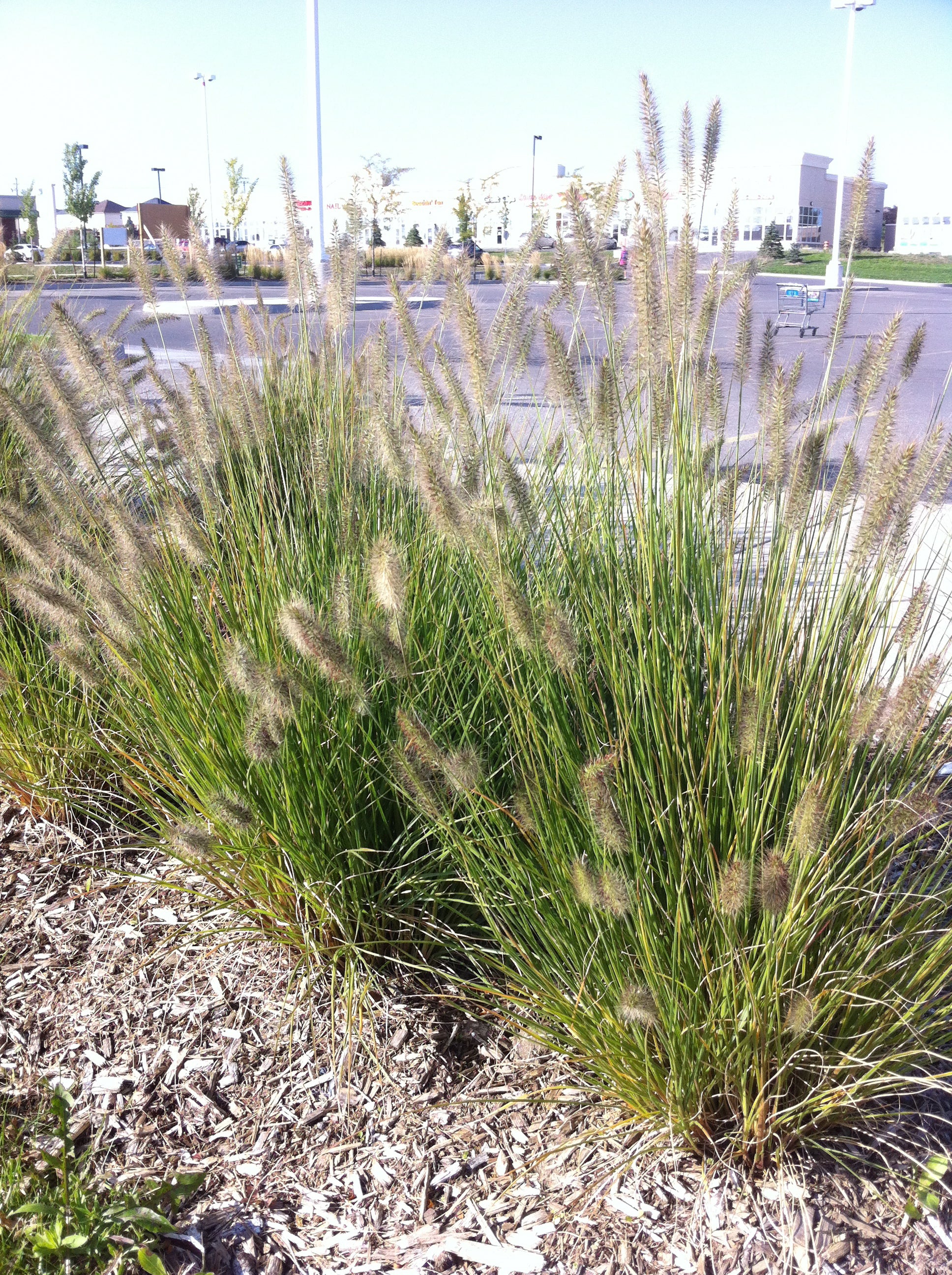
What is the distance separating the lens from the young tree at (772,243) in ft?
8.55

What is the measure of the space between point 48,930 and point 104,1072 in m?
0.60

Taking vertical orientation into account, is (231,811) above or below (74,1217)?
above

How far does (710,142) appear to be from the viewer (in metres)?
2.08

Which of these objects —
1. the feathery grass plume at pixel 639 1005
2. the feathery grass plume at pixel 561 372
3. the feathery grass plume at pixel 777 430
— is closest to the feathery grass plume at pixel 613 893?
the feathery grass plume at pixel 639 1005

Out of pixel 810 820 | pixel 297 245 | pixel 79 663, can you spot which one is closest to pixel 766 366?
pixel 810 820

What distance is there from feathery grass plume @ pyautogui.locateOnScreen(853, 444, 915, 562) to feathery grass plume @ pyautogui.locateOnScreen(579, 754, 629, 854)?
59 cm

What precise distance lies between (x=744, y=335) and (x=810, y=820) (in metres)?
1.12

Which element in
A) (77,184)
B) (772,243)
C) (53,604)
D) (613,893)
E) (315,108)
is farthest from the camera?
(77,184)

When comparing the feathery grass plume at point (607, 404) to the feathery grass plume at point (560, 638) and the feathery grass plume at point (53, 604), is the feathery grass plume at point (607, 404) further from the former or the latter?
the feathery grass plume at point (53, 604)

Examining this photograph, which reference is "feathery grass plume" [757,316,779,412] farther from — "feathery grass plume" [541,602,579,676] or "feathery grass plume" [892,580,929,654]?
"feathery grass plume" [541,602,579,676]

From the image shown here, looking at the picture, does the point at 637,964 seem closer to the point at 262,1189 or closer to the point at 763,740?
the point at 763,740

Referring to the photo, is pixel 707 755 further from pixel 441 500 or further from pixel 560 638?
pixel 441 500

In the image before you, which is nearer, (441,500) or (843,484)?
(441,500)

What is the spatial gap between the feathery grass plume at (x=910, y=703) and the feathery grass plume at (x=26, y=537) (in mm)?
1901
